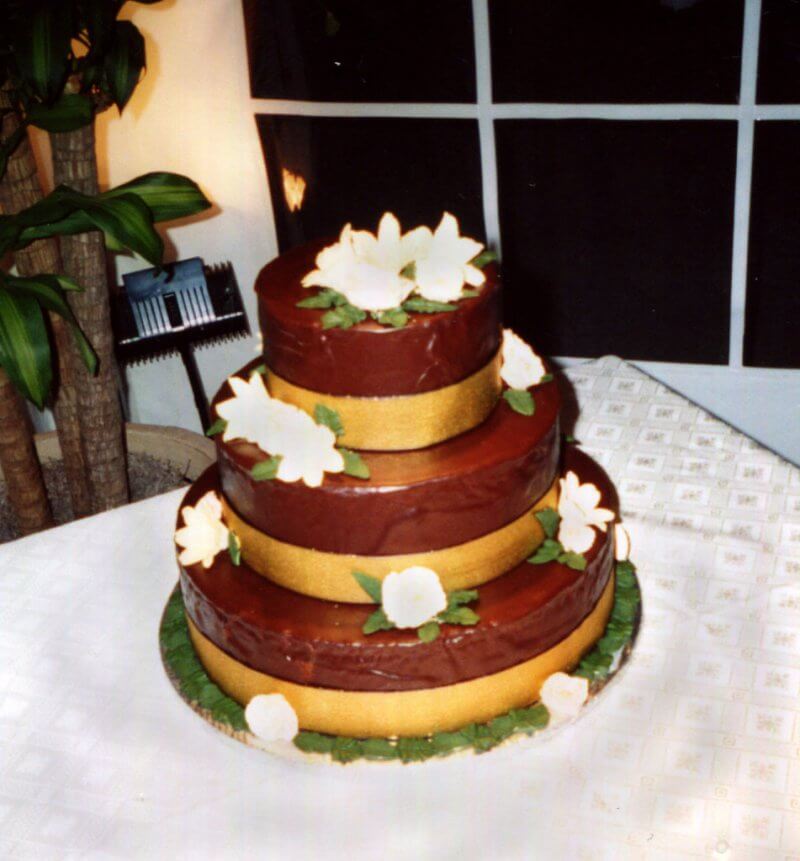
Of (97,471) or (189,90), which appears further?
(189,90)

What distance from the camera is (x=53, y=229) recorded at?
1.87 m

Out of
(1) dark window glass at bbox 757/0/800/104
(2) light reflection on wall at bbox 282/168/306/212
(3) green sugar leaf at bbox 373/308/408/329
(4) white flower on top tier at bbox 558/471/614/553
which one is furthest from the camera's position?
(2) light reflection on wall at bbox 282/168/306/212

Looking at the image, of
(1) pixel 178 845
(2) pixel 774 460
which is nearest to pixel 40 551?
(1) pixel 178 845

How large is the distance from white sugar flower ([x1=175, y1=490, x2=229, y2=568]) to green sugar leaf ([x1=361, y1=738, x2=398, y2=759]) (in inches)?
13.8

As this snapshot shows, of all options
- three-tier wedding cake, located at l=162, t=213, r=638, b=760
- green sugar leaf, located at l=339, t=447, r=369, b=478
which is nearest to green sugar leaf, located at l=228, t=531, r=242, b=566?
three-tier wedding cake, located at l=162, t=213, r=638, b=760

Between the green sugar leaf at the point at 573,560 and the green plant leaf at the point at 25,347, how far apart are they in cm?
85

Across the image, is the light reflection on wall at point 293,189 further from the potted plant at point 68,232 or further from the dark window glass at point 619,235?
the potted plant at point 68,232

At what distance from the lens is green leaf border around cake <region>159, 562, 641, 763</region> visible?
1.53 metres

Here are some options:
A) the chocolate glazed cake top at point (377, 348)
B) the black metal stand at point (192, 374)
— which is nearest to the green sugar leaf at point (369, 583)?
the chocolate glazed cake top at point (377, 348)

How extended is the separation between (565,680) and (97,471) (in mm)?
1150

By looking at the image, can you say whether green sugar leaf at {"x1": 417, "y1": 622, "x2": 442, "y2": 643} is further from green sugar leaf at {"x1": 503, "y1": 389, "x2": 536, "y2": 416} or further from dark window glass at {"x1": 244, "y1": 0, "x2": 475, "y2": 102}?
dark window glass at {"x1": 244, "y1": 0, "x2": 475, "y2": 102}

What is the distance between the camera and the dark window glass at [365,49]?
8.18 feet

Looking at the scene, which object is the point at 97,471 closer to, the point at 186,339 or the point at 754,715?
the point at 186,339

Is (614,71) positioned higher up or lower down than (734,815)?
higher up
